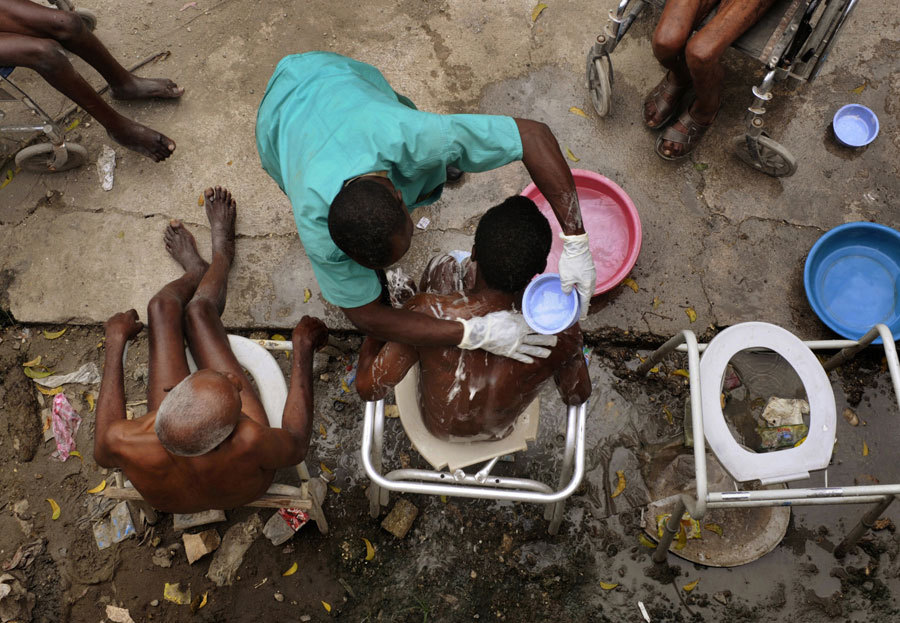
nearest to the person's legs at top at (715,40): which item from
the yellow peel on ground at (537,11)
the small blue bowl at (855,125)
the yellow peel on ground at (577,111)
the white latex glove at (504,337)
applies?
the yellow peel on ground at (577,111)

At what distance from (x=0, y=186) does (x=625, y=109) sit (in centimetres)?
365

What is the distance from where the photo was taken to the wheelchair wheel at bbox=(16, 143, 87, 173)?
11.3 ft

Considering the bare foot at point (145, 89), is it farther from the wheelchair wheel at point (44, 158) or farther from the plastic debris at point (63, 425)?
the plastic debris at point (63, 425)

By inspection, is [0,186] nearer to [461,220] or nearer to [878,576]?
[461,220]

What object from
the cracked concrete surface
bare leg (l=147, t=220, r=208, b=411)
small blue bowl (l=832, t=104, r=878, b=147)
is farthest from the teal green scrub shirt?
small blue bowl (l=832, t=104, r=878, b=147)

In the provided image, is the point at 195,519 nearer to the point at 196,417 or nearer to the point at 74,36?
the point at 196,417

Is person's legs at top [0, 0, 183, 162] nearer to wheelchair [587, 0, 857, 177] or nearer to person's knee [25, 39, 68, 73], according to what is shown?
person's knee [25, 39, 68, 73]

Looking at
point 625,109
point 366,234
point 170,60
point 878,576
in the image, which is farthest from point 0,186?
point 878,576

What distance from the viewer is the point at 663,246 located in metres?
3.28

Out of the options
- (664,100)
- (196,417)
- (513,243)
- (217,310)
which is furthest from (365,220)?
(664,100)

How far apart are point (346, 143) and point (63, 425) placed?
7.55 feet

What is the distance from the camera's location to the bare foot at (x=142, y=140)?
11.3 feet

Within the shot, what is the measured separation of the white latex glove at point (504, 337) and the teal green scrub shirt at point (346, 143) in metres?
0.38

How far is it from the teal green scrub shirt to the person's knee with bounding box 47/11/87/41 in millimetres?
1581
